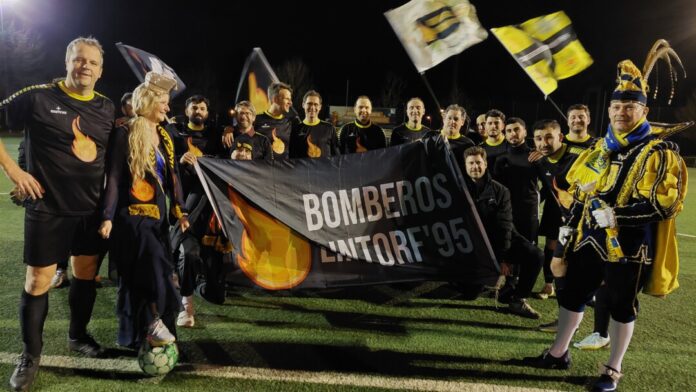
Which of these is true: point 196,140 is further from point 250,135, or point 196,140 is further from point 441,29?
point 441,29

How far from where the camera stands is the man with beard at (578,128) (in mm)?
5266

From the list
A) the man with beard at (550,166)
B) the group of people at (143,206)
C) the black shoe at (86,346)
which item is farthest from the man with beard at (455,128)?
the black shoe at (86,346)

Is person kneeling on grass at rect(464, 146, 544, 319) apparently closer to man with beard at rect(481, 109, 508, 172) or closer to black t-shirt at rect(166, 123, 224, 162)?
man with beard at rect(481, 109, 508, 172)

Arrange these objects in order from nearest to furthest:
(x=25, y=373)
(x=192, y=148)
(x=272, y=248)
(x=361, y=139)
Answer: (x=25, y=373) → (x=272, y=248) → (x=192, y=148) → (x=361, y=139)

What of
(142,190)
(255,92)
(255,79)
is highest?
(255,79)

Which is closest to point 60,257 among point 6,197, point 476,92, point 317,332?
point 317,332

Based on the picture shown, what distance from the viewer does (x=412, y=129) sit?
639cm

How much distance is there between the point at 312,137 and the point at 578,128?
3.06m

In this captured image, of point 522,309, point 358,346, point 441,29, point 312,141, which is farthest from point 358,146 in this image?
point 358,346

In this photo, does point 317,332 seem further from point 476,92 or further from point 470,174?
point 476,92

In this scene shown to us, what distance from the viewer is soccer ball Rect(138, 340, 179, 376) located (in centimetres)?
326

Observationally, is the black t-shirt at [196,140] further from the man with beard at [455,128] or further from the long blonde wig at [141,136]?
the man with beard at [455,128]

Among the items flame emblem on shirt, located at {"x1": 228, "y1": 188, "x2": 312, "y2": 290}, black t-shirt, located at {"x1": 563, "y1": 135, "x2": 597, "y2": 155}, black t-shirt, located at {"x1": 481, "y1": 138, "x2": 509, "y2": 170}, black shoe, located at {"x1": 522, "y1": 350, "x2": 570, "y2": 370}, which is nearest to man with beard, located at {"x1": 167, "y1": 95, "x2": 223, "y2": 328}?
flame emblem on shirt, located at {"x1": 228, "y1": 188, "x2": 312, "y2": 290}

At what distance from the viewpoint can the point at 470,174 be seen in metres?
4.90
